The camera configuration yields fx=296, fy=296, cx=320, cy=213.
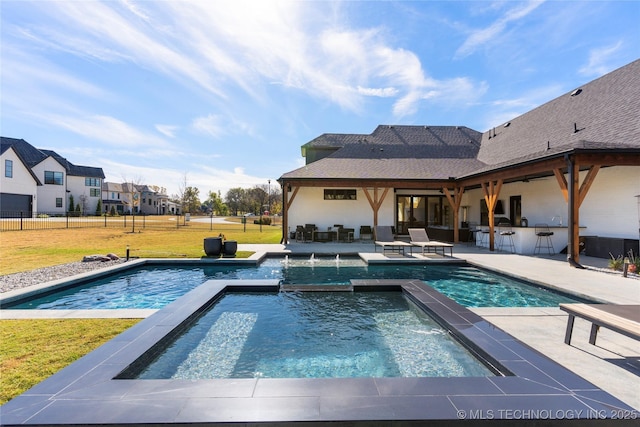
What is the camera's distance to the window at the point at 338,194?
54.5 feet

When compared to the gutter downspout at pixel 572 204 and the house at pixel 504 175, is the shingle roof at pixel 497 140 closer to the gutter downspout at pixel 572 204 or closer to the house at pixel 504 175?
the house at pixel 504 175

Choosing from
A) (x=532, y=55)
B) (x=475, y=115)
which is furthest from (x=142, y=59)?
(x=475, y=115)

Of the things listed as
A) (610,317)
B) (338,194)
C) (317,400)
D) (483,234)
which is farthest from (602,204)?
(317,400)

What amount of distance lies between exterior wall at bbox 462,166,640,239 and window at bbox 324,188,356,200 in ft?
27.8

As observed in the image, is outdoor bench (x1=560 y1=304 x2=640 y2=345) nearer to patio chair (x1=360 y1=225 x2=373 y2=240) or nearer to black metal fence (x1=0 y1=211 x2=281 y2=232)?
patio chair (x1=360 y1=225 x2=373 y2=240)

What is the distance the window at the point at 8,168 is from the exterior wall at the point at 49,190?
8395mm

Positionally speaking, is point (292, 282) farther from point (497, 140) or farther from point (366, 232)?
point (497, 140)

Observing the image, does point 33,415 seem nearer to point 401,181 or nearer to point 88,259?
point 88,259

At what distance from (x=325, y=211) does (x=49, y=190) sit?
4216 centimetres

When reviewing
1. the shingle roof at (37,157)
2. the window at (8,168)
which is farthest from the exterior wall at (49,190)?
the window at (8,168)

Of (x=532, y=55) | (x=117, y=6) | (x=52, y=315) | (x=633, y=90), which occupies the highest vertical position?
(x=532, y=55)

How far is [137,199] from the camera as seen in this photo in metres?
51.7

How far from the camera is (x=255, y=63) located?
38.0 feet

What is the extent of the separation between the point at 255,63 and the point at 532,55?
1158cm
